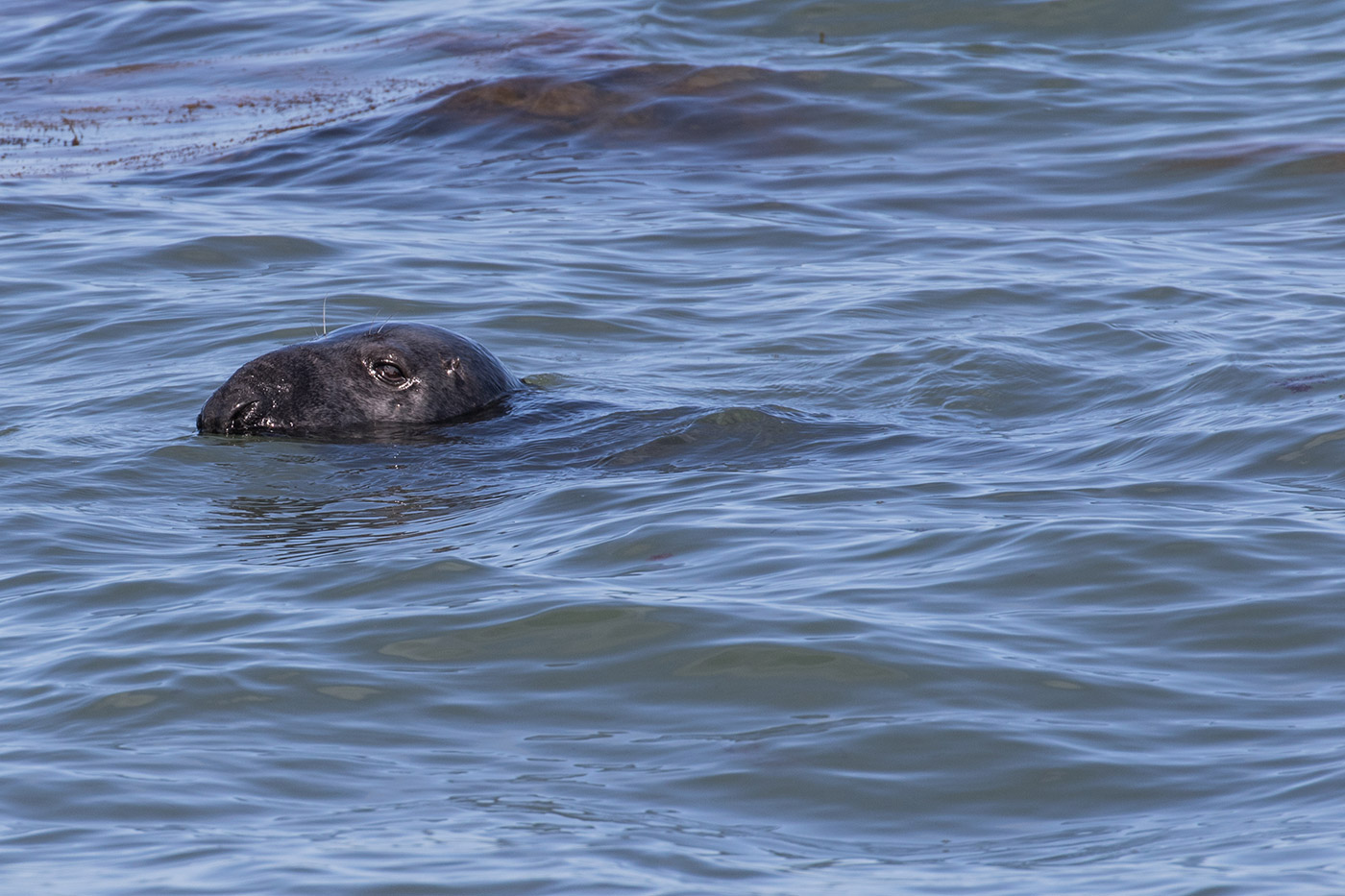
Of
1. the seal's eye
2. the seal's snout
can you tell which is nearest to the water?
the seal's snout

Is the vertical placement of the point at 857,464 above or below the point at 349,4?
below

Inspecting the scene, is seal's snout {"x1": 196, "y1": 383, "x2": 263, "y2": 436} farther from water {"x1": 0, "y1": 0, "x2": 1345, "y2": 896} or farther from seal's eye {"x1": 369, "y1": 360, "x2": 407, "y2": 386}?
seal's eye {"x1": 369, "y1": 360, "x2": 407, "y2": 386}

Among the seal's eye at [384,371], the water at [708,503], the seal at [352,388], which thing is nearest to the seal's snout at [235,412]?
the seal at [352,388]

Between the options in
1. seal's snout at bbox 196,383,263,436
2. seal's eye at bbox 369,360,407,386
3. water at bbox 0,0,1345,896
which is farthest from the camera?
seal's eye at bbox 369,360,407,386

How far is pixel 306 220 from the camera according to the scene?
535 inches

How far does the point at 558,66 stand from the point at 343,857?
15.3m

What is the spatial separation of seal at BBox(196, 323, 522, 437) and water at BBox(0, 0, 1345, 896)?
0.21 m

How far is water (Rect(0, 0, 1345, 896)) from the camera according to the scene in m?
4.36

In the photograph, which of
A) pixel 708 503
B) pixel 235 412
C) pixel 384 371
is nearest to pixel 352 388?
pixel 384 371

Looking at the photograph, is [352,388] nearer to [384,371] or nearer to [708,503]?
[384,371]

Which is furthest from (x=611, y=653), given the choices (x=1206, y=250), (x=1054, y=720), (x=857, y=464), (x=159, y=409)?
(x=1206, y=250)

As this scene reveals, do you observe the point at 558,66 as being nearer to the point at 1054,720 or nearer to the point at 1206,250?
→ the point at 1206,250

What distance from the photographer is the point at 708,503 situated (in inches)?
283

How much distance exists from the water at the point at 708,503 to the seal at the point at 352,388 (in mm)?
211
